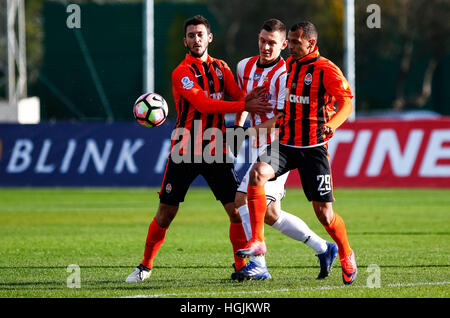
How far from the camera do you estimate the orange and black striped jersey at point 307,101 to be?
7617 mm

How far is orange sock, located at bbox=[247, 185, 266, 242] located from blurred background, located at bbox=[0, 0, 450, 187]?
36.0ft

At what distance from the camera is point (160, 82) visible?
36.8 m

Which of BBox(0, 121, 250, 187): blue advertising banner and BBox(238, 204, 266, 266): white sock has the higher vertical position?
BBox(238, 204, 266, 266): white sock

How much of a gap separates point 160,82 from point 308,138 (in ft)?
96.9

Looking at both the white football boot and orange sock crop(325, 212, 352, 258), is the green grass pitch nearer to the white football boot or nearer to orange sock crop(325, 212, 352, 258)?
the white football boot

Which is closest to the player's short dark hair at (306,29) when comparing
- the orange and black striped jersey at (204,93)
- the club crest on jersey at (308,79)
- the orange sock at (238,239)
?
the club crest on jersey at (308,79)

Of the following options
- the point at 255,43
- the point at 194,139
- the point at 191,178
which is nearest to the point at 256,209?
the point at 191,178

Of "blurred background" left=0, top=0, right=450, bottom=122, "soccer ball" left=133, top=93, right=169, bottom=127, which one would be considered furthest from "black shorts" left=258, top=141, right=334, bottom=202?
"blurred background" left=0, top=0, right=450, bottom=122

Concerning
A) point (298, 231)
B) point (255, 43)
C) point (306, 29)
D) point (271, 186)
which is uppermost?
point (306, 29)

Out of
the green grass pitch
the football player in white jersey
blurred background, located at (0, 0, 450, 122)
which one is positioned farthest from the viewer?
blurred background, located at (0, 0, 450, 122)

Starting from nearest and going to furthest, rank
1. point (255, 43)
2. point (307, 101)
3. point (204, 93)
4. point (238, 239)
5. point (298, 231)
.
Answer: point (307, 101) → point (204, 93) → point (298, 231) → point (238, 239) → point (255, 43)

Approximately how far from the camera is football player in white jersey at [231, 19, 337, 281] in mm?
7805

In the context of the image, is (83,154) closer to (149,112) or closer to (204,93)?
(149,112)
